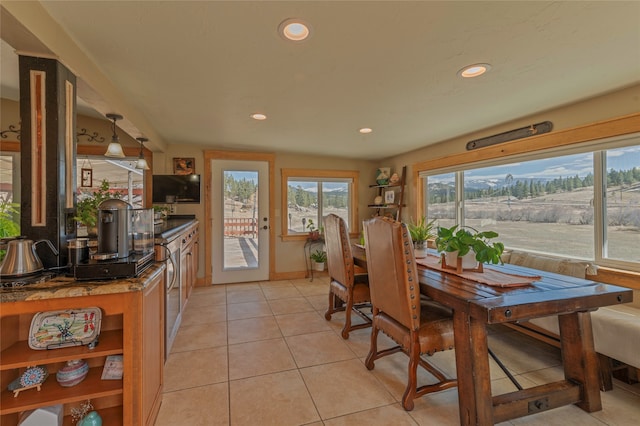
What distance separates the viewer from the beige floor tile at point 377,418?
1531 mm

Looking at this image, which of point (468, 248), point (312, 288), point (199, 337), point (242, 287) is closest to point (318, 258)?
point (312, 288)

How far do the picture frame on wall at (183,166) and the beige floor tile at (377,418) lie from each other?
11.9 feet

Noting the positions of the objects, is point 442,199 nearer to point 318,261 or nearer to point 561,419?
point 318,261

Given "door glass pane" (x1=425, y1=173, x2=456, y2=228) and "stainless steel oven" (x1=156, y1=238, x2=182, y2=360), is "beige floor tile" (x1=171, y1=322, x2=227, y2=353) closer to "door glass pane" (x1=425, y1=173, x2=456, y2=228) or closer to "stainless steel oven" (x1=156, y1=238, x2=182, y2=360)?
"stainless steel oven" (x1=156, y1=238, x2=182, y2=360)

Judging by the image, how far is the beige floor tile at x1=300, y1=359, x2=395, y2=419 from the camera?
5.44ft

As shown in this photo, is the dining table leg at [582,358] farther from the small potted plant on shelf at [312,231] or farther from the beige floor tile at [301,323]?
the small potted plant on shelf at [312,231]

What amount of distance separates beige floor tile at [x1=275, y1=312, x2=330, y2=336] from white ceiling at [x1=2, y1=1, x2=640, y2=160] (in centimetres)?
212

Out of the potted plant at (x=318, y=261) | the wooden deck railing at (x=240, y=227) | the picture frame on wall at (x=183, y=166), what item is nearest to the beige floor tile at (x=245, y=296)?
the wooden deck railing at (x=240, y=227)

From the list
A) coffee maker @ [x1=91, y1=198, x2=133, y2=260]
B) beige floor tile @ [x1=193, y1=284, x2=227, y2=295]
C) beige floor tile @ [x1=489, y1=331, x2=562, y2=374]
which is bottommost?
beige floor tile @ [x1=489, y1=331, x2=562, y2=374]

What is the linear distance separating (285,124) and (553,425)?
313 cm

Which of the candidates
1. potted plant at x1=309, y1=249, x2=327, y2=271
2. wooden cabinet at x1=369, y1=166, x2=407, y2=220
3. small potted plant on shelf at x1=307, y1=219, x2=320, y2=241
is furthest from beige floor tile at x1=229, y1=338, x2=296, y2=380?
wooden cabinet at x1=369, y1=166, x2=407, y2=220

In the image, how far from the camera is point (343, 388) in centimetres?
183

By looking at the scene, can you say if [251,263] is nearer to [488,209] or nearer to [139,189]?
[139,189]

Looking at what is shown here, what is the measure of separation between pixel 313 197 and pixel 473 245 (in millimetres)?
3237
